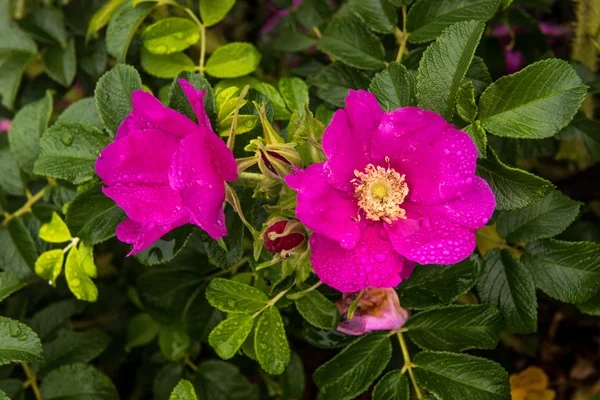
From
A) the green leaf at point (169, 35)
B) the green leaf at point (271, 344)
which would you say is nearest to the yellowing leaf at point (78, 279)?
the green leaf at point (271, 344)

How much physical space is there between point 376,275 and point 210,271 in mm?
683

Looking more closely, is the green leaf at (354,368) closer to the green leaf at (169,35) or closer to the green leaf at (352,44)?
the green leaf at (352,44)

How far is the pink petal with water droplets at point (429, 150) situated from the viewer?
0.87 metres

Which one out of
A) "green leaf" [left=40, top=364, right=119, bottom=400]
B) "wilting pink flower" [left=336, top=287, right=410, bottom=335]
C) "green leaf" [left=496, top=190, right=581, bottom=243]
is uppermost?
"green leaf" [left=496, top=190, right=581, bottom=243]

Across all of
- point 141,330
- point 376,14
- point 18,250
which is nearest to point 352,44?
point 376,14

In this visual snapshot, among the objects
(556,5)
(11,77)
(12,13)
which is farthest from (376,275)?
(556,5)

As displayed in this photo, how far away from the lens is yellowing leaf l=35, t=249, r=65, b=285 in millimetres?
1289

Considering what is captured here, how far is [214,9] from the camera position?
137cm

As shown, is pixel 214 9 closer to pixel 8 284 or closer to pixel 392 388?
pixel 8 284

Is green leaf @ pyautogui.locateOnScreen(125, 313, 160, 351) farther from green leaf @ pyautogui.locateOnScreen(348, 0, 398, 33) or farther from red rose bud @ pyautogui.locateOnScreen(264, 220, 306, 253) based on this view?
green leaf @ pyautogui.locateOnScreen(348, 0, 398, 33)

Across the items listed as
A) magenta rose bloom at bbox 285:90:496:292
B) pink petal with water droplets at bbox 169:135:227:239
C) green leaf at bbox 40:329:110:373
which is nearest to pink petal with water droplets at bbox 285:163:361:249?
magenta rose bloom at bbox 285:90:496:292

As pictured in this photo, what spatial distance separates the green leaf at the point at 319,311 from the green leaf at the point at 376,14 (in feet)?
1.86

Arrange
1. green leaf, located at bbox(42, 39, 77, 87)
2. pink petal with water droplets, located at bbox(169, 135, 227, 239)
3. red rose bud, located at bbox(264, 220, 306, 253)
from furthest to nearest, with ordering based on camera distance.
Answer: green leaf, located at bbox(42, 39, 77, 87) < red rose bud, located at bbox(264, 220, 306, 253) < pink petal with water droplets, located at bbox(169, 135, 227, 239)

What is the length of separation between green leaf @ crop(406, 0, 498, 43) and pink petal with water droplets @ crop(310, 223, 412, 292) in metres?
0.50
